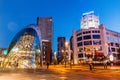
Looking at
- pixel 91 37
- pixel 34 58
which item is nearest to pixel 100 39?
pixel 91 37

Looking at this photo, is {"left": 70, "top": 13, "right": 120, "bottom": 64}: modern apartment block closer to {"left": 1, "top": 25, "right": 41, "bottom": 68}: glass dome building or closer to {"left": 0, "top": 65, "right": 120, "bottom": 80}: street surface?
{"left": 1, "top": 25, "right": 41, "bottom": 68}: glass dome building

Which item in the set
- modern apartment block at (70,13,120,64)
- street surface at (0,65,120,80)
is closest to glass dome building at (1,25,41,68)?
street surface at (0,65,120,80)

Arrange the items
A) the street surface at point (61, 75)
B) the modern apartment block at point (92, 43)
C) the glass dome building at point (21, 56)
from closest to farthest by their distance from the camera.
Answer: the street surface at point (61, 75)
the glass dome building at point (21, 56)
the modern apartment block at point (92, 43)

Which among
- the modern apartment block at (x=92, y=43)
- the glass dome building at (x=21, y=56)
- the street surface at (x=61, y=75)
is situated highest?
the modern apartment block at (x=92, y=43)

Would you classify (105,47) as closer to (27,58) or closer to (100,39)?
(100,39)

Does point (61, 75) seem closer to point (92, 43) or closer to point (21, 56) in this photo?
point (21, 56)

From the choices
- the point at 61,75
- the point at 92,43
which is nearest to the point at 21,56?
the point at 61,75

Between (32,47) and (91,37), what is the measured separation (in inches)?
2653

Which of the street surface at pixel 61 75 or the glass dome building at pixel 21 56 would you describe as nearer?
the street surface at pixel 61 75

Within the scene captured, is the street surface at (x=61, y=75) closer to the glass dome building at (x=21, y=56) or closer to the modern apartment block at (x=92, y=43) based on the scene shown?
the glass dome building at (x=21, y=56)

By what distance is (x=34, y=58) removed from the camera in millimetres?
113500

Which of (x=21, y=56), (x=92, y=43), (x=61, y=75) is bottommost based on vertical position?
(x=61, y=75)

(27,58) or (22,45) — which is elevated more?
(22,45)

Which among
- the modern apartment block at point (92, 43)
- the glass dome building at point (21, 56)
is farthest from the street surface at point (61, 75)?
the modern apartment block at point (92, 43)
